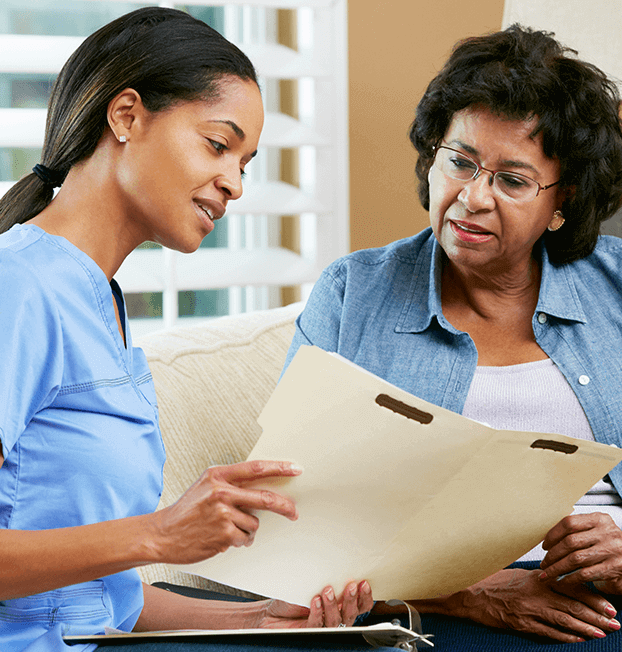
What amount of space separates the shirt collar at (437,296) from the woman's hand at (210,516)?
0.68 m

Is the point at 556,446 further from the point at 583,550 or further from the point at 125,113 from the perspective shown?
the point at 125,113

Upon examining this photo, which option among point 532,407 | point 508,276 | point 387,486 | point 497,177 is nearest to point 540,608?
point 532,407

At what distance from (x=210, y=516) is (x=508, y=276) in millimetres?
845

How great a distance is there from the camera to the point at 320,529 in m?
0.84

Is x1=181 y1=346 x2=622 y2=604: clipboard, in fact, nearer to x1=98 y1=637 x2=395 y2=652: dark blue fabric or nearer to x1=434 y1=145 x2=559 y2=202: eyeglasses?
x1=98 y1=637 x2=395 y2=652: dark blue fabric

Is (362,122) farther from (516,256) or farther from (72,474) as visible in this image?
(72,474)

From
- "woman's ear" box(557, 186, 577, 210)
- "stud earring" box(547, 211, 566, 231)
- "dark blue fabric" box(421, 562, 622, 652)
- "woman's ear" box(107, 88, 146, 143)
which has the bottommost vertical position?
"dark blue fabric" box(421, 562, 622, 652)

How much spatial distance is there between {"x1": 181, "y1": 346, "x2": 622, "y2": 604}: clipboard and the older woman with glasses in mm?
268

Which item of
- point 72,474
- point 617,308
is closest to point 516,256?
point 617,308

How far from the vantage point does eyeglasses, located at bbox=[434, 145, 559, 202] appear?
130 cm

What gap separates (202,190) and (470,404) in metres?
0.64

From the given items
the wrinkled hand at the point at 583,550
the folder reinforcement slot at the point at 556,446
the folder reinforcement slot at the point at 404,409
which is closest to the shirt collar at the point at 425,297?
the wrinkled hand at the point at 583,550

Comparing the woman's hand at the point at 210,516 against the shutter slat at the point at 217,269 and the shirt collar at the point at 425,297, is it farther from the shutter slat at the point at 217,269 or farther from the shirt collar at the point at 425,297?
the shutter slat at the point at 217,269

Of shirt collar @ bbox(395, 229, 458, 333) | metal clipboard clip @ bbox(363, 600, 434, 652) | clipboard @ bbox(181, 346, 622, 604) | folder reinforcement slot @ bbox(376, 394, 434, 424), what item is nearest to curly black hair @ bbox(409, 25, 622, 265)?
shirt collar @ bbox(395, 229, 458, 333)
